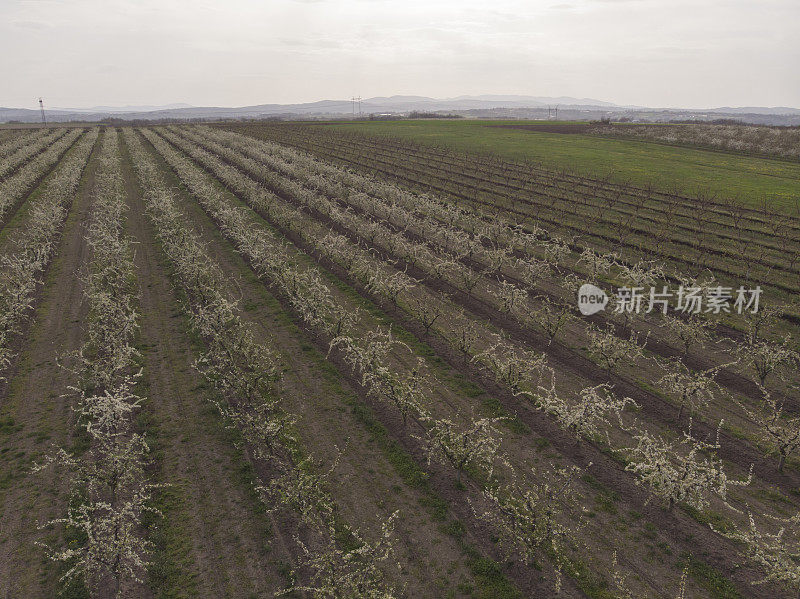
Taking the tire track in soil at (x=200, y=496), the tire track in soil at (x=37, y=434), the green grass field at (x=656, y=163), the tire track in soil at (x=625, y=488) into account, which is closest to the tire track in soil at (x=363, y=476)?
the tire track in soil at (x=625, y=488)

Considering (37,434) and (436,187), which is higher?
(436,187)

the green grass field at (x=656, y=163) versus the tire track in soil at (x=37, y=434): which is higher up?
the green grass field at (x=656, y=163)

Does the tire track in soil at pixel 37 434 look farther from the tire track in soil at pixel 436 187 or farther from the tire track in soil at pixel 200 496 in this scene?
the tire track in soil at pixel 436 187

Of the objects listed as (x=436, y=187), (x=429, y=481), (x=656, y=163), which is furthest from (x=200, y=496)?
(x=656, y=163)

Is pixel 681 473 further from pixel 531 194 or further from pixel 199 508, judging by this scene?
pixel 531 194

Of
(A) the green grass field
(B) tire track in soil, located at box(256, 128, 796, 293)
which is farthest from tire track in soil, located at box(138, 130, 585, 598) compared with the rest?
(A) the green grass field

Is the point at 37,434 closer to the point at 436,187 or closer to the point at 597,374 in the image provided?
the point at 597,374
